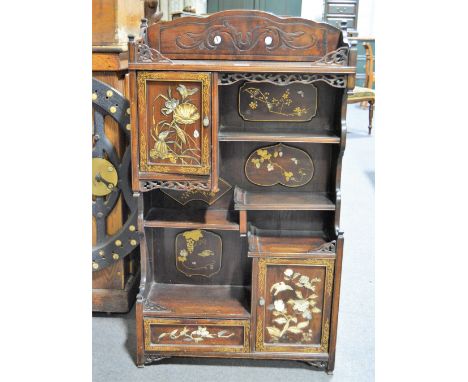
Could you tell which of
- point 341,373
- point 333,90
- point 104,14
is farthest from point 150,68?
point 341,373

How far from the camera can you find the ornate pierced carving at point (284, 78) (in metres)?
Result: 1.92

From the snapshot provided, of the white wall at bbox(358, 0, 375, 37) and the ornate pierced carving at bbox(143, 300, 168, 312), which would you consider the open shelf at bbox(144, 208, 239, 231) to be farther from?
the white wall at bbox(358, 0, 375, 37)

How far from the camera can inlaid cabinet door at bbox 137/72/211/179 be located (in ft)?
6.23

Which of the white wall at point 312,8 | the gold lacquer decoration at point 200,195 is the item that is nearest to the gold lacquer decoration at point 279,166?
the gold lacquer decoration at point 200,195

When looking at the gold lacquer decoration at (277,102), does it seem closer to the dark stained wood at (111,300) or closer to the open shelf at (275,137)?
the open shelf at (275,137)

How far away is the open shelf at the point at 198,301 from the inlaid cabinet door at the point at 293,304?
0.12 m

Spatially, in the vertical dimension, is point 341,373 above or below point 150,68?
below

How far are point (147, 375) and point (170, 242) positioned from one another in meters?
0.59

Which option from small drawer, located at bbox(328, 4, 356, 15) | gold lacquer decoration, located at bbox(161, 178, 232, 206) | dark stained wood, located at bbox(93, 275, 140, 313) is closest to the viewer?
gold lacquer decoration, located at bbox(161, 178, 232, 206)

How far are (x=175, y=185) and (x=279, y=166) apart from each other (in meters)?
0.52

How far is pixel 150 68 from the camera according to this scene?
6.15ft

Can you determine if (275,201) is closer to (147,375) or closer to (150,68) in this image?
(150,68)

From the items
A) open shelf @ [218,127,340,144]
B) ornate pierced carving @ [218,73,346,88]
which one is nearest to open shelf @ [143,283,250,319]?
open shelf @ [218,127,340,144]

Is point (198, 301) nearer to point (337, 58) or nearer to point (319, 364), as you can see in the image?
point (319, 364)
